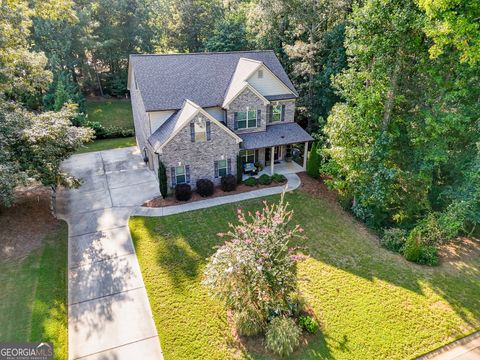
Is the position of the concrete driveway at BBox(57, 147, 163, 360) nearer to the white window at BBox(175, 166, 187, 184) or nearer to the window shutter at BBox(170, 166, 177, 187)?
the window shutter at BBox(170, 166, 177, 187)

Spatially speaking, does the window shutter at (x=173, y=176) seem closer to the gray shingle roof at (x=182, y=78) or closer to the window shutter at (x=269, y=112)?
the gray shingle roof at (x=182, y=78)

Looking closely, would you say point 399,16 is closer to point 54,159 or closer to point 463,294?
point 463,294

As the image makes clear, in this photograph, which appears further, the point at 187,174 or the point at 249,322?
the point at 187,174

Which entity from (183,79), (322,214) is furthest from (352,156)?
(183,79)

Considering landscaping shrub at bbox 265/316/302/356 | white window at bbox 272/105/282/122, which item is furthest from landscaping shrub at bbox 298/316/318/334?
white window at bbox 272/105/282/122

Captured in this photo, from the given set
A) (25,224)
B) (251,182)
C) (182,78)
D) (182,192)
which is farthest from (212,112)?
(25,224)

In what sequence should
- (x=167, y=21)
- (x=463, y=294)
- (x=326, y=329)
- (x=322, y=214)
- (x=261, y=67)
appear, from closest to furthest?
1. (x=326, y=329)
2. (x=463, y=294)
3. (x=322, y=214)
4. (x=261, y=67)
5. (x=167, y=21)

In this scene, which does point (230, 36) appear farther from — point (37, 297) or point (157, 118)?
point (37, 297)

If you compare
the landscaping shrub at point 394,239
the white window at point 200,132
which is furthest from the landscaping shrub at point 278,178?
the landscaping shrub at point 394,239
